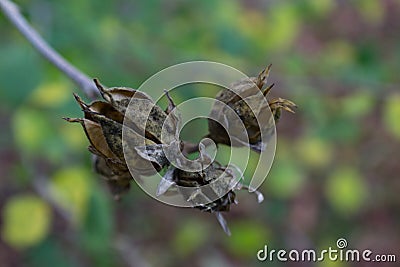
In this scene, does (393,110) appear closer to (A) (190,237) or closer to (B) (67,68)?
(A) (190,237)

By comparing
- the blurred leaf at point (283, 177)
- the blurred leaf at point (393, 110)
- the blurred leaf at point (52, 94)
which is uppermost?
the blurred leaf at point (283, 177)

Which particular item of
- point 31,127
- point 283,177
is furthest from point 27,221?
point 283,177

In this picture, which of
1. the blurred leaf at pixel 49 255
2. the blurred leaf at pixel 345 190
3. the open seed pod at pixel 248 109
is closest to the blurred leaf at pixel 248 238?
the blurred leaf at pixel 345 190

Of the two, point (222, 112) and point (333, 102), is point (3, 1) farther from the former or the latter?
point (333, 102)

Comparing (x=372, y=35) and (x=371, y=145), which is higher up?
(x=372, y=35)

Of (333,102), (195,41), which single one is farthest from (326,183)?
(195,41)

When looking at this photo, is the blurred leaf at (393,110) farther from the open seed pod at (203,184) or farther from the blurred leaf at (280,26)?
the open seed pod at (203,184)
